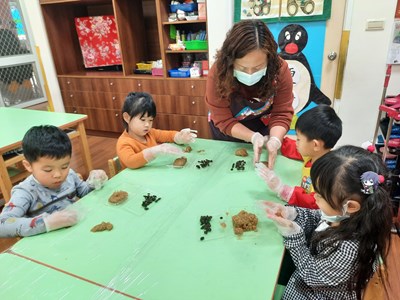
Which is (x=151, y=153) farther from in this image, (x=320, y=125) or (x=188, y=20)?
(x=188, y=20)

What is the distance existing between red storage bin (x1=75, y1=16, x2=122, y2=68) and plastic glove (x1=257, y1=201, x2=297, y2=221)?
3371 millimetres

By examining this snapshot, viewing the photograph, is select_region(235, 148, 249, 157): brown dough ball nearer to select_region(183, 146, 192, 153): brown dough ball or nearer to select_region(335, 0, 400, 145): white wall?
select_region(183, 146, 192, 153): brown dough ball

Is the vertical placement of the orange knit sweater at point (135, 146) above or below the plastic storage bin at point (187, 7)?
below

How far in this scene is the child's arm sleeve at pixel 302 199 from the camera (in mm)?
1123

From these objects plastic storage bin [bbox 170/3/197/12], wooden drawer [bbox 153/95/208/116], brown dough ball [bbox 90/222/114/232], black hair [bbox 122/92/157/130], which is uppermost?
plastic storage bin [bbox 170/3/197/12]

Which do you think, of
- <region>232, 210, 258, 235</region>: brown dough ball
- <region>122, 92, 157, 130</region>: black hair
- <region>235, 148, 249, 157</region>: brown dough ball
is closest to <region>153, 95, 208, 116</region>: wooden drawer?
<region>122, 92, 157, 130</region>: black hair

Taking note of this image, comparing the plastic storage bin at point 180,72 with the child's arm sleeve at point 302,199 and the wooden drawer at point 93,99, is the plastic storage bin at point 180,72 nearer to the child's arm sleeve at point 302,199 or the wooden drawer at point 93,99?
the wooden drawer at point 93,99

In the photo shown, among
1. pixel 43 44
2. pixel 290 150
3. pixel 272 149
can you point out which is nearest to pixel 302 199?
pixel 272 149

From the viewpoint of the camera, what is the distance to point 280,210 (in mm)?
1045

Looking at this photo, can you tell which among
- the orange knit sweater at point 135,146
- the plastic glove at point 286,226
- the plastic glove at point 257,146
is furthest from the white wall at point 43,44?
the plastic glove at point 286,226

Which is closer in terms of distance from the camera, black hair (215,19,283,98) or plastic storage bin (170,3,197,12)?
black hair (215,19,283,98)

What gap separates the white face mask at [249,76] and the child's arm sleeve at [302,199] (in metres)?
0.55

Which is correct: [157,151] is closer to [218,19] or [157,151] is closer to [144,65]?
[218,19]

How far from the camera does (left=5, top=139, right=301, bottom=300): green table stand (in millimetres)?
782
